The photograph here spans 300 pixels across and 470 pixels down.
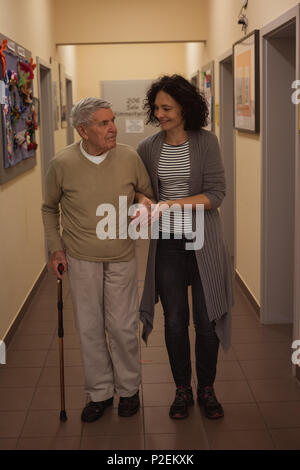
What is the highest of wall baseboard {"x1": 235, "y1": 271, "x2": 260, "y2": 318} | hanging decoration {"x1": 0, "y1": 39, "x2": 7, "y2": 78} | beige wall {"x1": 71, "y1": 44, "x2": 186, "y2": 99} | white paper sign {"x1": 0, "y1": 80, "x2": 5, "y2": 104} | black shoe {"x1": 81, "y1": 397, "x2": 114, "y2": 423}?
beige wall {"x1": 71, "y1": 44, "x2": 186, "y2": 99}

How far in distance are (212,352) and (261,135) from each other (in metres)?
1.84

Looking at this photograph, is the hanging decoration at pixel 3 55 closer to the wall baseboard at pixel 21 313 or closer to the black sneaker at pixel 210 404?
the wall baseboard at pixel 21 313

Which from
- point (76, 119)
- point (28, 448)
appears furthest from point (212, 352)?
point (76, 119)

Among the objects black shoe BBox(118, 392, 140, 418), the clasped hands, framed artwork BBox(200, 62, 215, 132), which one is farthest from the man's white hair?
framed artwork BBox(200, 62, 215, 132)

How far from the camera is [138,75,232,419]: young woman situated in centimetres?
272

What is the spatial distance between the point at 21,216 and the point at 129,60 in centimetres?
605

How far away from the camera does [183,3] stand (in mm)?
7043

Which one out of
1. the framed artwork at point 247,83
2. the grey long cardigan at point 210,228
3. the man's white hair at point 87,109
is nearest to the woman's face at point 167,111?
the grey long cardigan at point 210,228

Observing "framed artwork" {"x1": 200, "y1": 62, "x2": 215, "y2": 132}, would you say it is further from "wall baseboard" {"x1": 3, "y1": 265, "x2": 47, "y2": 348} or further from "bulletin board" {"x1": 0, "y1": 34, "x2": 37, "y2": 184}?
"wall baseboard" {"x1": 3, "y1": 265, "x2": 47, "y2": 348}

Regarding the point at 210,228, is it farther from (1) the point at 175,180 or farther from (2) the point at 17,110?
(2) the point at 17,110

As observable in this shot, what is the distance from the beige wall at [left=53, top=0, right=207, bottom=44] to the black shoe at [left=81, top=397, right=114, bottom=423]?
4.99m

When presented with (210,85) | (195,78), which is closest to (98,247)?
(210,85)

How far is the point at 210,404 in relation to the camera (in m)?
2.95

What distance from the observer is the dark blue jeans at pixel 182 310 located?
283 cm
